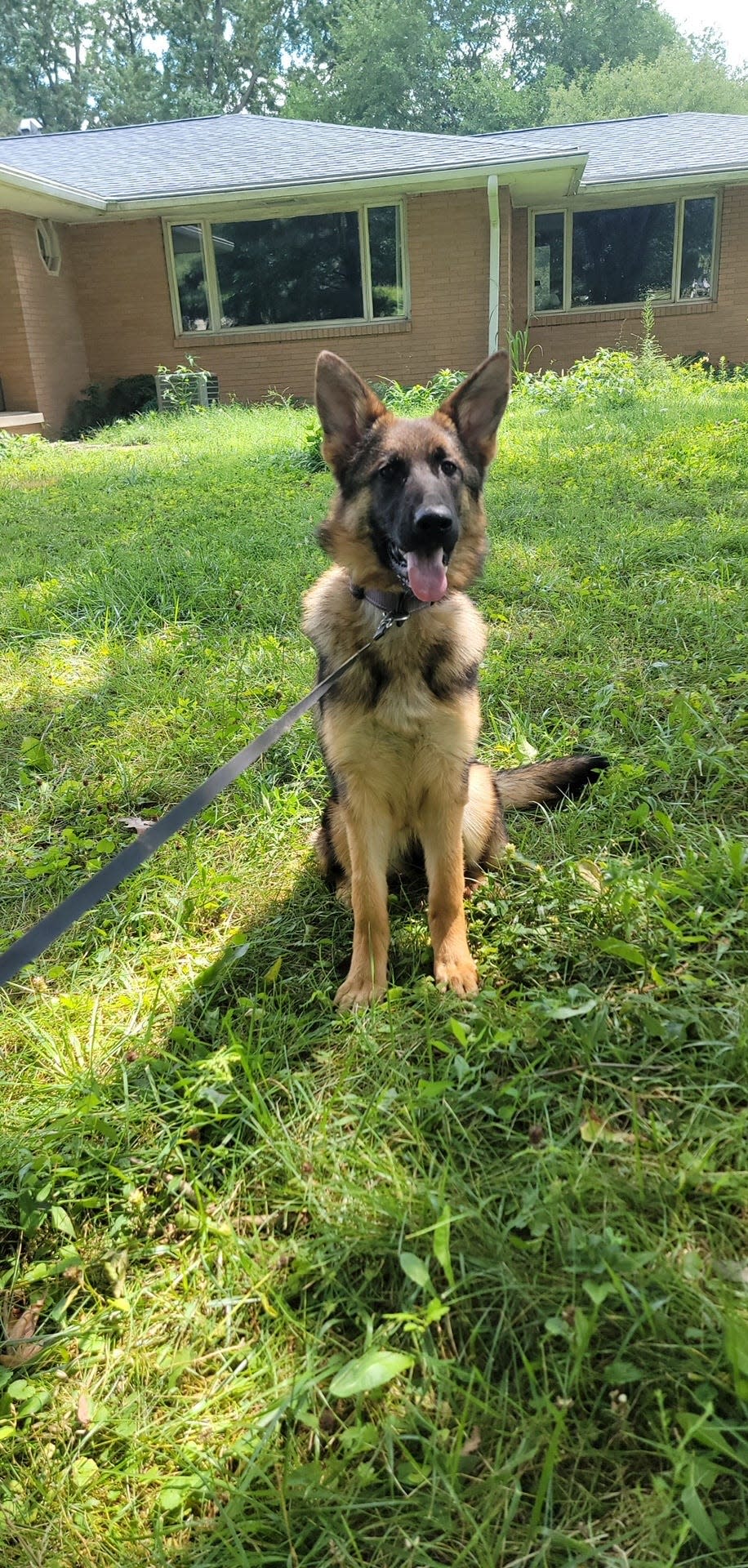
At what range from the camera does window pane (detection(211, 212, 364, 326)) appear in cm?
1644

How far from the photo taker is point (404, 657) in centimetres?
261

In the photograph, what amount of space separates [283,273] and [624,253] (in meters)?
7.05

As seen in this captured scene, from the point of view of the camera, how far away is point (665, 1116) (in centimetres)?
190

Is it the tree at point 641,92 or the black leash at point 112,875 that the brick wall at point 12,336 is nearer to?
the black leash at point 112,875

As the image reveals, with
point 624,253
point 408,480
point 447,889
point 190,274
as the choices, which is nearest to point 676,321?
point 624,253

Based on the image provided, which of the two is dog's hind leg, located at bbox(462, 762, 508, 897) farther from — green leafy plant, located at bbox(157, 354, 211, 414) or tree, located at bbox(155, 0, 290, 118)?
tree, located at bbox(155, 0, 290, 118)

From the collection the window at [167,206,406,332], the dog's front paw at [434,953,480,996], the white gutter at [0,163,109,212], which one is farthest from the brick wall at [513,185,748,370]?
the dog's front paw at [434,953,480,996]

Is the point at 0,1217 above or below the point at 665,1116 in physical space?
below

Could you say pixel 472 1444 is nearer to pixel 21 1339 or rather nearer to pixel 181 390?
pixel 21 1339

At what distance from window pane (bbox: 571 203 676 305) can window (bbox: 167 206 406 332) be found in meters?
4.37

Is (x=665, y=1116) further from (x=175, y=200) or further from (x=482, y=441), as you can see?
(x=175, y=200)

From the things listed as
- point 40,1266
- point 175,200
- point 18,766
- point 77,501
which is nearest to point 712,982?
point 40,1266

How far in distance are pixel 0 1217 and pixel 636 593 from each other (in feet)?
13.7

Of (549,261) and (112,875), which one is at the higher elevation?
(549,261)
